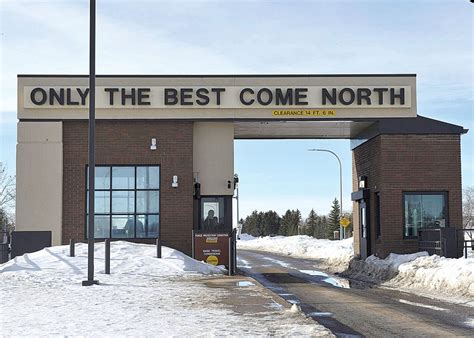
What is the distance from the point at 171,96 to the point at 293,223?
305 ft

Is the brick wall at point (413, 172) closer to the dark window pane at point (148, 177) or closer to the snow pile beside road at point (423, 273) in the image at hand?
the snow pile beside road at point (423, 273)

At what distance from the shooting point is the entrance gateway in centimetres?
2783

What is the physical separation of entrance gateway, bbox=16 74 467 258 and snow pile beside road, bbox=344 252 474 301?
171 cm

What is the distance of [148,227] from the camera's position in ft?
92.1

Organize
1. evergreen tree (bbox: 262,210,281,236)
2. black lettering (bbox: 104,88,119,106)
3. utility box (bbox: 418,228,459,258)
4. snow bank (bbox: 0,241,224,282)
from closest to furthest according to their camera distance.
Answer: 1. snow bank (bbox: 0,241,224,282)
2. utility box (bbox: 418,228,459,258)
3. black lettering (bbox: 104,88,119,106)
4. evergreen tree (bbox: 262,210,281,236)

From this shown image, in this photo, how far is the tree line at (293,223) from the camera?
101188 millimetres

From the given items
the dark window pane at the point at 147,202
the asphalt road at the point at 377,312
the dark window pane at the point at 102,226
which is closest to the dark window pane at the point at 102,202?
the dark window pane at the point at 102,226

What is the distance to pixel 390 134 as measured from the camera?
28203mm

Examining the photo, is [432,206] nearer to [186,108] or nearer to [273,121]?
[273,121]

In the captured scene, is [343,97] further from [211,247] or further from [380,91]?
[211,247]

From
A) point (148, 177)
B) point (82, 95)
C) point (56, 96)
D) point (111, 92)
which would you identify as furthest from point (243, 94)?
point (56, 96)

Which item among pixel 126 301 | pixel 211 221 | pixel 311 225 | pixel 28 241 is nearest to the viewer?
pixel 126 301

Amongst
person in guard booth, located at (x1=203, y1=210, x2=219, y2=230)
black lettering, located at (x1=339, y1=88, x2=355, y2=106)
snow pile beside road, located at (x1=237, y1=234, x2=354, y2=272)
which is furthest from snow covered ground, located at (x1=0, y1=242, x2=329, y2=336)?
snow pile beside road, located at (x1=237, y1=234, x2=354, y2=272)

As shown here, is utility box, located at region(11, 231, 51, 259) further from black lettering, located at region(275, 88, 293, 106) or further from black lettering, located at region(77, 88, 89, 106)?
black lettering, located at region(275, 88, 293, 106)
